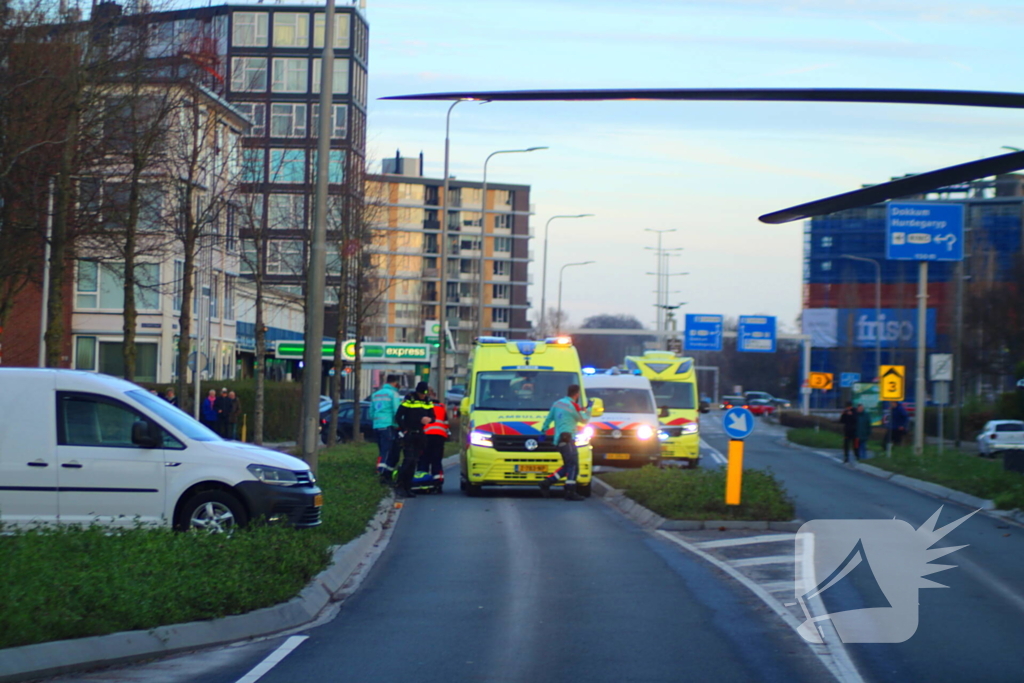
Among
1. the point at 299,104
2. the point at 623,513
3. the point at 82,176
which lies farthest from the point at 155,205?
the point at 299,104

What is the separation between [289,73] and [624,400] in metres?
52.6

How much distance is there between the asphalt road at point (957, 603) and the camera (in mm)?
7562

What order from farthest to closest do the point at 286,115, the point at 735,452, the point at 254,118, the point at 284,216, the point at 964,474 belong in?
the point at 286,115 < the point at 254,118 < the point at 284,216 < the point at 964,474 < the point at 735,452

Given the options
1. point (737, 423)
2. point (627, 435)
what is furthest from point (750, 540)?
point (627, 435)

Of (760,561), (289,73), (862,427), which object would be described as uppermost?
(289,73)

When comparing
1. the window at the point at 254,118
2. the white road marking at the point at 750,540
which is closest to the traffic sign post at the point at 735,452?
the white road marking at the point at 750,540

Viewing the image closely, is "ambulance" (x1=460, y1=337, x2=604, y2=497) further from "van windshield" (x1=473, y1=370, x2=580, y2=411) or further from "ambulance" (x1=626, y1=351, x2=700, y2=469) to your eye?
"ambulance" (x1=626, y1=351, x2=700, y2=469)

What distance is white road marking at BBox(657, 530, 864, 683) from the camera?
7.32 meters

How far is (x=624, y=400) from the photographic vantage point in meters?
26.5

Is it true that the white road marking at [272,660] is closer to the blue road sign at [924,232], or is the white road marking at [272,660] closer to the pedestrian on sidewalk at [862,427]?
the blue road sign at [924,232]

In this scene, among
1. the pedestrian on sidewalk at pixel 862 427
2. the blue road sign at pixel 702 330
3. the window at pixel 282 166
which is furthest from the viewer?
the blue road sign at pixel 702 330

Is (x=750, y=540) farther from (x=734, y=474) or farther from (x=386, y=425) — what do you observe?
(x=386, y=425)

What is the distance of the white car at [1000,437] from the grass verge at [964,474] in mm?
7838

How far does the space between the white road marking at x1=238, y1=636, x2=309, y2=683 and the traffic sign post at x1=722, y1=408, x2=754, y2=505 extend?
864 centimetres
